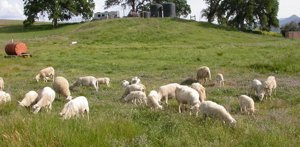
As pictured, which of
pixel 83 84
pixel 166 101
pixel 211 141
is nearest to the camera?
pixel 211 141

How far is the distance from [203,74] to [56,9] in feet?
198

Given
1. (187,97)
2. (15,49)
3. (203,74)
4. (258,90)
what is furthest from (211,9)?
(187,97)

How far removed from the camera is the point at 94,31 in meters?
60.6

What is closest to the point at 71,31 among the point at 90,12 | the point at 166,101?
the point at 90,12

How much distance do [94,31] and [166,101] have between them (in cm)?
4671

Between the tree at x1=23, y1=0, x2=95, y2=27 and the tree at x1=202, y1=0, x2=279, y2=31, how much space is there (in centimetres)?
2524

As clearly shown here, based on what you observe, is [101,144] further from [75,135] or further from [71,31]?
[71,31]

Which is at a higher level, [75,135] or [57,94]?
[75,135]

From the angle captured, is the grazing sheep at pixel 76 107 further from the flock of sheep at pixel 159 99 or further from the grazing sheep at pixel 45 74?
the grazing sheep at pixel 45 74

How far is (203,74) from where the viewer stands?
859 inches

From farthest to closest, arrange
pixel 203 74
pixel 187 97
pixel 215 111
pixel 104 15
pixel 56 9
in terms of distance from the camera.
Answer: pixel 104 15 < pixel 56 9 < pixel 203 74 < pixel 187 97 < pixel 215 111

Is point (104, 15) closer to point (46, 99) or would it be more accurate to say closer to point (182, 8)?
point (182, 8)

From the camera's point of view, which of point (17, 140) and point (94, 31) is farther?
point (94, 31)

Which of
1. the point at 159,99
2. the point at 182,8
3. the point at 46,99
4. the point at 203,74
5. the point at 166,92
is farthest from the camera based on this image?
the point at 182,8
